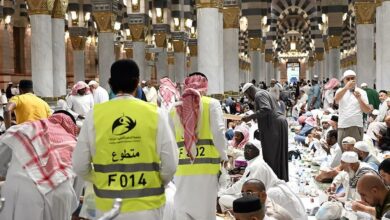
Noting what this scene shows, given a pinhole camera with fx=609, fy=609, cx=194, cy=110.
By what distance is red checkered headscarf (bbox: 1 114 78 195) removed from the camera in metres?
3.74

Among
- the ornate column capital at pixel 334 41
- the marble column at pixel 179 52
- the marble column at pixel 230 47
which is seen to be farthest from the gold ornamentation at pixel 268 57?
the marble column at pixel 230 47

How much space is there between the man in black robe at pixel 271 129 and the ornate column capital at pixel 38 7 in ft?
24.8

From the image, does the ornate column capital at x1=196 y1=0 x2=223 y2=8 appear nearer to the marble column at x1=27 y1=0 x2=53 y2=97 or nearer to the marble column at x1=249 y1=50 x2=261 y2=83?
the marble column at x1=27 y1=0 x2=53 y2=97

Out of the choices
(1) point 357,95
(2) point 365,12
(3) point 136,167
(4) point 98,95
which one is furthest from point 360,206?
(2) point 365,12

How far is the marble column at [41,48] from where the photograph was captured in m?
13.5

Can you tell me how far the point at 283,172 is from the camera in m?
7.30

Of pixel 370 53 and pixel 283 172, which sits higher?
pixel 370 53

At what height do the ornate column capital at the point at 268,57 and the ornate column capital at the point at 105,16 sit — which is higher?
the ornate column capital at the point at 105,16

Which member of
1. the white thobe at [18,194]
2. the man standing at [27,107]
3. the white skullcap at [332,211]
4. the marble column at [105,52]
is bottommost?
the white skullcap at [332,211]

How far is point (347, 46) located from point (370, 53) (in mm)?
15019

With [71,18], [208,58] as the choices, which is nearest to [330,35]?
[71,18]

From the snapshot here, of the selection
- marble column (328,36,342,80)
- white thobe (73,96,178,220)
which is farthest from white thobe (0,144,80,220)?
marble column (328,36,342,80)

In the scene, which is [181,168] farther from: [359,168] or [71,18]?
[71,18]

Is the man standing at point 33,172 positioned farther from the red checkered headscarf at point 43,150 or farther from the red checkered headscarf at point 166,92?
the red checkered headscarf at point 166,92
